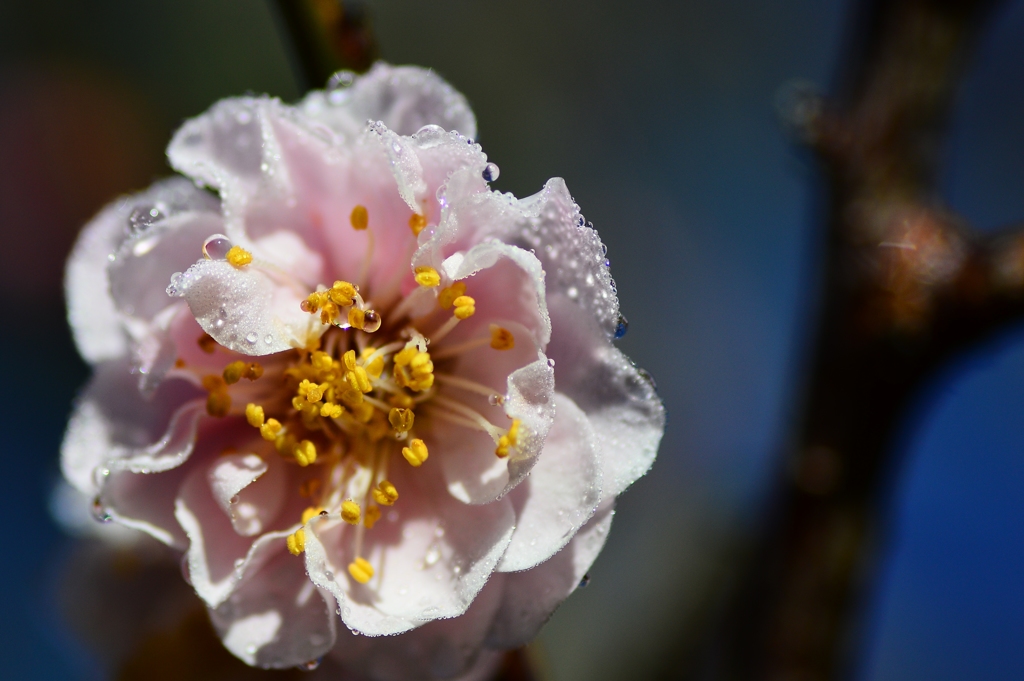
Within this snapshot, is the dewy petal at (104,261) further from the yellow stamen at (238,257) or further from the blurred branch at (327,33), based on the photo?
the blurred branch at (327,33)

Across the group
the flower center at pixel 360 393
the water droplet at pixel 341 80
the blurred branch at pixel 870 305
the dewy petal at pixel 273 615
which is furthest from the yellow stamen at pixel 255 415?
the blurred branch at pixel 870 305

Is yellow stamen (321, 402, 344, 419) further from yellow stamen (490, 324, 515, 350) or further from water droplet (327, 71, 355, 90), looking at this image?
water droplet (327, 71, 355, 90)

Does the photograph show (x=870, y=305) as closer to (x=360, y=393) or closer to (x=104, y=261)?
(x=360, y=393)

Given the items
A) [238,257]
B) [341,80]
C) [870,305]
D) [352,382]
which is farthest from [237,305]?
[870,305]

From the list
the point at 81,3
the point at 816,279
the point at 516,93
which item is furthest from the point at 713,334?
the point at 81,3

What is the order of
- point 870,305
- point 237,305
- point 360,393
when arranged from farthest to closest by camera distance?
1. point 870,305
2. point 360,393
3. point 237,305
